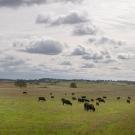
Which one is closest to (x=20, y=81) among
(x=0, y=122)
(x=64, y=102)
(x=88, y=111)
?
(x=64, y=102)

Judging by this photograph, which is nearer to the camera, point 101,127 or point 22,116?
point 101,127

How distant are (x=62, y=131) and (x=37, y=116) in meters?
10.3

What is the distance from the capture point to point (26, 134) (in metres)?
24.7

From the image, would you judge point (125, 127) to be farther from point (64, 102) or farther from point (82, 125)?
point (64, 102)

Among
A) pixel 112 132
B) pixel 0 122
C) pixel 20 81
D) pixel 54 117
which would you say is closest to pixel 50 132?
pixel 112 132

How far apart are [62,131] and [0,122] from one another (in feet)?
24.0

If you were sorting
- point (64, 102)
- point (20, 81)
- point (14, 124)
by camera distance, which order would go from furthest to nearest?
point (20, 81)
point (64, 102)
point (14, 124)

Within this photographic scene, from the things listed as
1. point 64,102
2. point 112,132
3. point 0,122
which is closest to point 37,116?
point 0,122

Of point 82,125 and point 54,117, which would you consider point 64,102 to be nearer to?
point 54,117

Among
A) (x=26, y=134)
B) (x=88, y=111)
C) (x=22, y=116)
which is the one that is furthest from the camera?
(x=88, y=111)

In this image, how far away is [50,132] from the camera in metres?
25.4

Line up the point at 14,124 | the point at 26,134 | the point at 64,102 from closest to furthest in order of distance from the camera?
the point at 26,134 < the point at 14,124 < the point at 64,102

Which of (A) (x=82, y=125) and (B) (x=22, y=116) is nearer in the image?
(A) (x=82, y=125)

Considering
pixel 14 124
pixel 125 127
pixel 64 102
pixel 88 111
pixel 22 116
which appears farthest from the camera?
pixel 64 102
